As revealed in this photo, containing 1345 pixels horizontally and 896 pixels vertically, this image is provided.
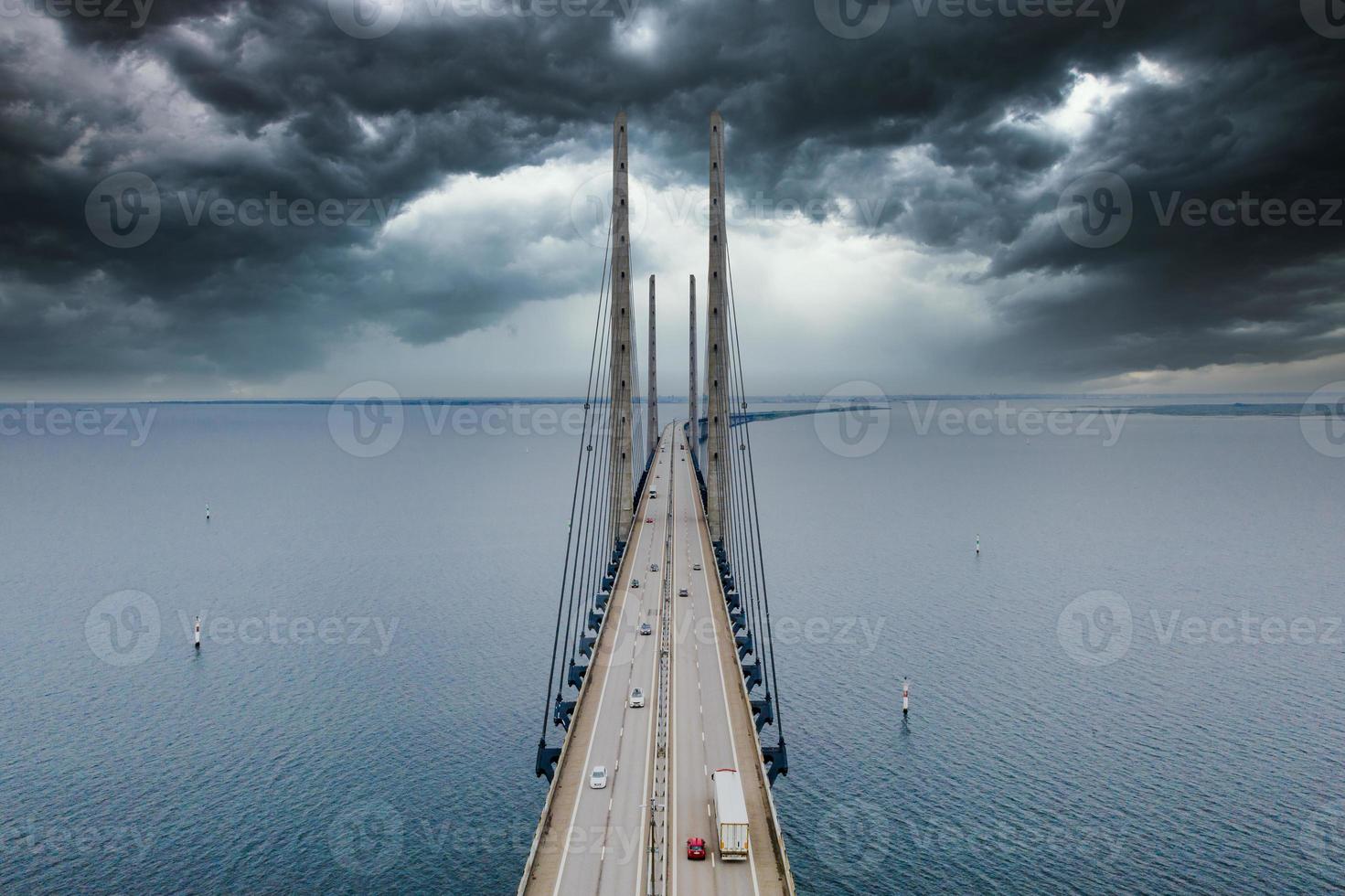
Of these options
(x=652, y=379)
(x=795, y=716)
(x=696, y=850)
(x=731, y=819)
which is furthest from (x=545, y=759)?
(x=652, y=379)

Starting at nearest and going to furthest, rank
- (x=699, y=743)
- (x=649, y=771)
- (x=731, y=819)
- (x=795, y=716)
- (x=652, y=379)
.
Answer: (x=731, y=819) → (x=649, y=771) → (x=699, y=743) → (x=795, y=716) → (x=652, y=379)

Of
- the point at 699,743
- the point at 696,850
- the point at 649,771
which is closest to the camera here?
the point at 696,850

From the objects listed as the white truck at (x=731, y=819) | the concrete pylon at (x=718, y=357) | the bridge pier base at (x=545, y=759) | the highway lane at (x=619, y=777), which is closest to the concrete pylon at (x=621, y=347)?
the concrete pylon at (x=718, y=357)

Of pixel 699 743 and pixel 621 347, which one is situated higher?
pixel 621 347

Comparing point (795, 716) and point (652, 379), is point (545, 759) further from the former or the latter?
point (652, 379)

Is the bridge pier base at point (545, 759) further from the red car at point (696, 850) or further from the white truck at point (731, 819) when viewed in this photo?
the red car at point (696, 850)

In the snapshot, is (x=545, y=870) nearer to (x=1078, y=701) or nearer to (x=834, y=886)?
(x=834, y=886)
